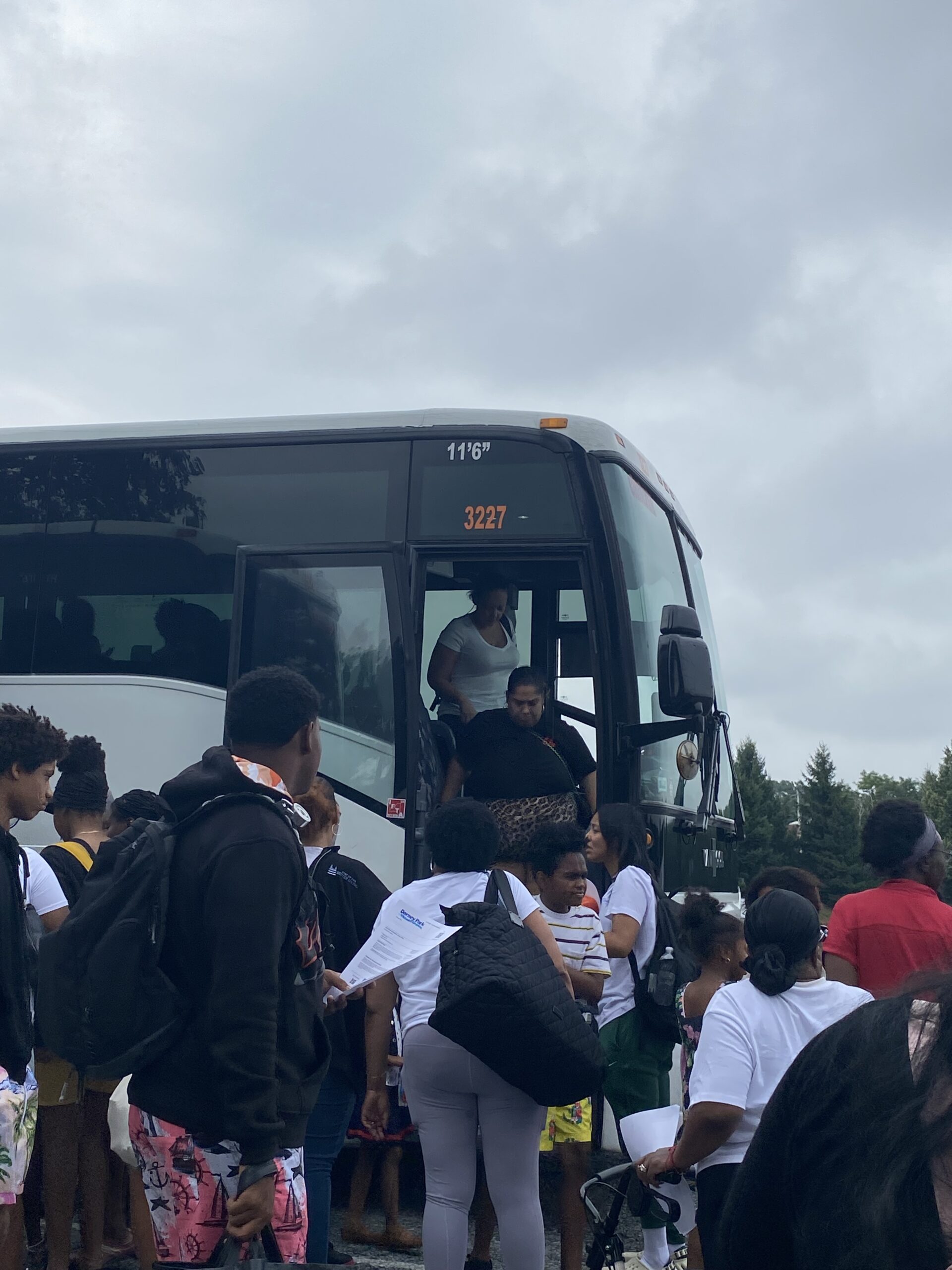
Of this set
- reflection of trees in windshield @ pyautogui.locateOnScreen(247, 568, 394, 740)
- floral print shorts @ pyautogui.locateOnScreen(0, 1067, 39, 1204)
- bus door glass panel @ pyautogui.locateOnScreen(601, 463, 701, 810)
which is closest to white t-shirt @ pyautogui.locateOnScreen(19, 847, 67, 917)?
floral print shorts @ pyautogui.locateOnScreen(0, 1067, 39, 1204)

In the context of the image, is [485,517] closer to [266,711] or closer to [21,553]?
[21,553]

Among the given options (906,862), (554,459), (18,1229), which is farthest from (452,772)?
(18,1229)

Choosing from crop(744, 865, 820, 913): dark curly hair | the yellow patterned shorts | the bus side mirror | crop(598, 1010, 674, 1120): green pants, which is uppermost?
the bus side mirror

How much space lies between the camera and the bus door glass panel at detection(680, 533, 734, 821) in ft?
25.6

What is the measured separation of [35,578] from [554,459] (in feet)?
9.86

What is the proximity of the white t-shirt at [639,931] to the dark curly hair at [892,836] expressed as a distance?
928 millimetres

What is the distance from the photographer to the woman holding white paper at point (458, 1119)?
3.98 m

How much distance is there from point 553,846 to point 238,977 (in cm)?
259

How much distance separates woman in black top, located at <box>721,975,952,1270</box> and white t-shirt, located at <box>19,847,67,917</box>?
338cm

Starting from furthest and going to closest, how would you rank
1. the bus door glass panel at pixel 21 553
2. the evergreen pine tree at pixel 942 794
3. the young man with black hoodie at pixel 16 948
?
the evergreen pine tree at pixel 942 794 → the bus door glass panel at pixel 21 553 → the young man with black hoodie at pixel 16 948

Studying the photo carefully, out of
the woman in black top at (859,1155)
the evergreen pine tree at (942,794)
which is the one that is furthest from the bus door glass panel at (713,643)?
the evergreen pine tree at (942,794)

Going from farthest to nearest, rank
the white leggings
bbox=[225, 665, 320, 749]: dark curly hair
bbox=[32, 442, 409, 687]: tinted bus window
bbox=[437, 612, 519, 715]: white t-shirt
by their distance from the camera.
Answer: bbox=[437, 612, 519, 715]: white t-shirt → bbox=[32, 442, 409, 687]: tinted bus window → the white leggings → bbox=[225, 665, 320, 749]: dark curly hair

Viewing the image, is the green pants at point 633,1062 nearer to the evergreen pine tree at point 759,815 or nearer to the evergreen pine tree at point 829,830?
the evergreen pine tree at point 759,815

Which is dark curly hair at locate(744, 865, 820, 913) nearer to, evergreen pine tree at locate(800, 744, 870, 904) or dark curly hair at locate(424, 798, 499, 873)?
dark curly hair at locate(424, 798, 499, 873)
